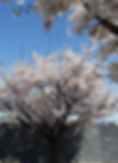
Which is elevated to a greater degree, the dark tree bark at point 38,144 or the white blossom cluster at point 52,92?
the white blossom cluster at point 52,92

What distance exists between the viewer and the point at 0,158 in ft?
30.5

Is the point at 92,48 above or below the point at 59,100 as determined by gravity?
above

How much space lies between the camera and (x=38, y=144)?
32.2 feet

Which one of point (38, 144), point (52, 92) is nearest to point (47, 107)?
point (52, 92)

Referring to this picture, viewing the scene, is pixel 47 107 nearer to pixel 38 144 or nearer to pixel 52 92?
pixel 52 92

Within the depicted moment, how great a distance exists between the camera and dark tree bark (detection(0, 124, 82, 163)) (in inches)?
369

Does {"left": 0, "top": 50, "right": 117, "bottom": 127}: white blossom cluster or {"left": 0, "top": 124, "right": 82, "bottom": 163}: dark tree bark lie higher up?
{"left": 0, "top": 50, "right": 117, "bottom": 127}: white blossom cluster

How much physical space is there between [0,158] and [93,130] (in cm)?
314

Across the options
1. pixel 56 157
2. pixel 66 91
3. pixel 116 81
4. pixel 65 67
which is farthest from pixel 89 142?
pixel 116 81

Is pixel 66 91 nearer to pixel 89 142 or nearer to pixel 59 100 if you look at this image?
pixel 59 100

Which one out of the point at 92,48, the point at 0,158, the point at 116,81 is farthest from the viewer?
the point at 92,48

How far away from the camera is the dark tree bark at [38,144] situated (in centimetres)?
938

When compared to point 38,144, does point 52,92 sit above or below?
above

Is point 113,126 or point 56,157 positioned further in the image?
point 113,126
